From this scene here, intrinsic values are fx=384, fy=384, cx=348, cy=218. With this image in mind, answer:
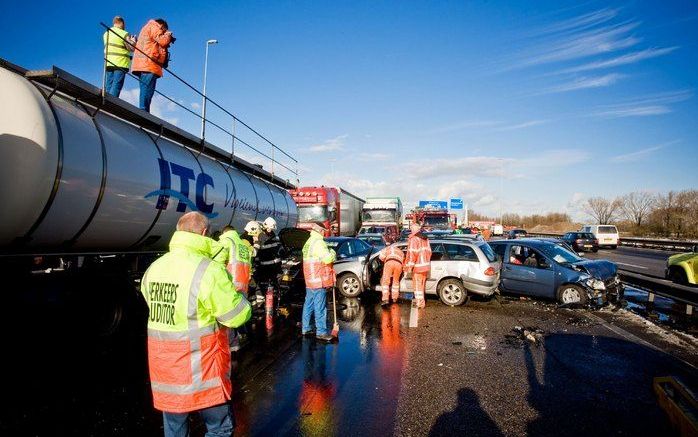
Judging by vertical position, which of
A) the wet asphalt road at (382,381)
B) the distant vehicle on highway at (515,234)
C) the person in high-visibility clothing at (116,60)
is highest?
the person in high-visibility clothing at (116,60)

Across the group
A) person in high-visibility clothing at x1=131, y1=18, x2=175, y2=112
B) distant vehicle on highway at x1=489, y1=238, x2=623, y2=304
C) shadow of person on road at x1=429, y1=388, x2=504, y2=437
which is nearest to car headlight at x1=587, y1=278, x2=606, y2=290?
distant vehicle on highway at x1=489, y1=238, x2=623, y2=304

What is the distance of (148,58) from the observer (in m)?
7.29

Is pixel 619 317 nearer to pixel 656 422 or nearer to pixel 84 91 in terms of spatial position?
pixel 656 422

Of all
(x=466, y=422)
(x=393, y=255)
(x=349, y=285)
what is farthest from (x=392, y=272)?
(x=466, y=422)

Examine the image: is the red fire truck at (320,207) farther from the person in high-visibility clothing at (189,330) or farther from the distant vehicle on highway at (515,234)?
the distant vehicle on highway at (515,234)

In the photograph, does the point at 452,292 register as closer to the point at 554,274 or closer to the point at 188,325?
the point at 554,274

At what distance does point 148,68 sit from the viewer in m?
7.34

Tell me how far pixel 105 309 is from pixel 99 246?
126 cm

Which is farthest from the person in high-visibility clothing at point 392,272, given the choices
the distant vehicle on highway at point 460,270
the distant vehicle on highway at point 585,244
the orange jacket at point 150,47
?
the distant vehicle on highway at point 585,244

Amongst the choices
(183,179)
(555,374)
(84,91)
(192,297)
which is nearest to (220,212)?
(183,179)

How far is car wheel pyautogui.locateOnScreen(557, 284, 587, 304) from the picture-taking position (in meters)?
8.98

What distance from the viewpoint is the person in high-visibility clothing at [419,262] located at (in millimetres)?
8953

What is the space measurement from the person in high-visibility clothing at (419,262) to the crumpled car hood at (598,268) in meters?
3.72

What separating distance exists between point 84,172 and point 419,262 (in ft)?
21.8
